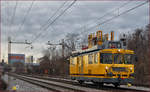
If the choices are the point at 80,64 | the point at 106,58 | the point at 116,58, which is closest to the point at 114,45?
the point at 116,58

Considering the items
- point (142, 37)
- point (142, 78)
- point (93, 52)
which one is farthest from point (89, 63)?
point (142, 37)

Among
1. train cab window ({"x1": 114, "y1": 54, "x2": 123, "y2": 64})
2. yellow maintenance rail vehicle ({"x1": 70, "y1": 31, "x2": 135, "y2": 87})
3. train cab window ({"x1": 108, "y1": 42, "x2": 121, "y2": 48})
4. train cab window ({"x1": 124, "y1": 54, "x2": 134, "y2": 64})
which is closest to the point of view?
yellow maintenance rail vehicle ({"x1": 70, "y1": 31, "x2": 135, "y2": 87})

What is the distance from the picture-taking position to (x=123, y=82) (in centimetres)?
1744

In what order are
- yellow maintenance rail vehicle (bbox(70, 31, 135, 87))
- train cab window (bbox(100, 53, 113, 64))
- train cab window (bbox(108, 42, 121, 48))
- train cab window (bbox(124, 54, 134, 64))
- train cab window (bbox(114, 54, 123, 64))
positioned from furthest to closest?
train cab window (bbox(108, 42, 121, 48)) → train cab window (bbox(124, 54, 134, 64)) → train cab window (bbox(114, 54, 123, 64)) → train cab window (bbox(100, 53, 113, 64)) → yellow maintenance rail vehicle (bbox(70, 31, 135, 87))

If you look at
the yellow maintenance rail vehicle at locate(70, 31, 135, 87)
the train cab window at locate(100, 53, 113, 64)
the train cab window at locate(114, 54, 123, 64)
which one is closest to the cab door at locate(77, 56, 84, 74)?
the yellow maintenance rail vehicle at locate(70, 31, 135, 87)

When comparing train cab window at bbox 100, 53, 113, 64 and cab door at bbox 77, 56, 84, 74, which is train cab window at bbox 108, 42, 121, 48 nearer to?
train cab window at bbox 100, 53, 113, 64

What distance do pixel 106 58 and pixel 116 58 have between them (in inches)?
30.1

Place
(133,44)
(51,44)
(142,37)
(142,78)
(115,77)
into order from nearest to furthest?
(115,77)
(142,78)
(51,44)
(133,44)
(142,37)

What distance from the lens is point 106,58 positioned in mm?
17719

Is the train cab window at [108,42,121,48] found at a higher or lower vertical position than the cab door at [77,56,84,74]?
higher

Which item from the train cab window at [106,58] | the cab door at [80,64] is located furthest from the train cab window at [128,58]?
the cab door at [80,64]

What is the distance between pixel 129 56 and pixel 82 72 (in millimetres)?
4550

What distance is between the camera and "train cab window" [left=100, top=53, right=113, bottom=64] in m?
17.6

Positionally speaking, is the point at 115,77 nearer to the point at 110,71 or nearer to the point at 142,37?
the point at 110,71
